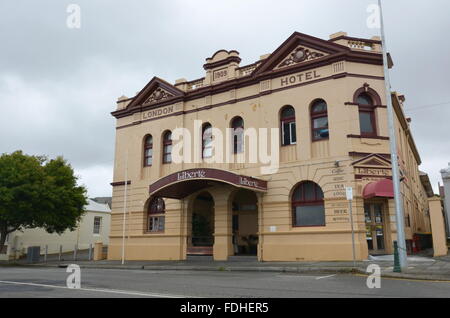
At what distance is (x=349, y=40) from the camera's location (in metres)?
20.4

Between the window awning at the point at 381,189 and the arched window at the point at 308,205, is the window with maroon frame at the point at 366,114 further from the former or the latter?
the arched window at the point at 308,205

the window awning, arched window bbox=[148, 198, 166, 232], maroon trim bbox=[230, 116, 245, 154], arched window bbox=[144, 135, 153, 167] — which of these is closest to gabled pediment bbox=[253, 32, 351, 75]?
maroon trim bbox=[230, 116, 245, 154]

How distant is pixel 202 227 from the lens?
2452cm

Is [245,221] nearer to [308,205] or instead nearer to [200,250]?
[200,250]

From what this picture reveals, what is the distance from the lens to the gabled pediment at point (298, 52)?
20.5 metres

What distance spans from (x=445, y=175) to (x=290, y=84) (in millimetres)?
20366

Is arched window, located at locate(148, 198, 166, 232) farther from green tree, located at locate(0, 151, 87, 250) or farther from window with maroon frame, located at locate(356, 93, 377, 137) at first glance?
window with maroon frame, located at locate(356, 93, 377, 137)

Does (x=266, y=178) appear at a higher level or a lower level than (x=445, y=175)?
lower

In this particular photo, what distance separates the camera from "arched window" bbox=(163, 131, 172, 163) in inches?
1016

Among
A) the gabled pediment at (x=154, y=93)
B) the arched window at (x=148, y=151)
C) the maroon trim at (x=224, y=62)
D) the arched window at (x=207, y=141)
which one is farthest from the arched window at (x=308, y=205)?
the arched window at (x=148, y=151)

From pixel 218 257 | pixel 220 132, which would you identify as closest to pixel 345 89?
pixel 220 132

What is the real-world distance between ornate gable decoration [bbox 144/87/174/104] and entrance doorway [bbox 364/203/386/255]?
13.8 metres
